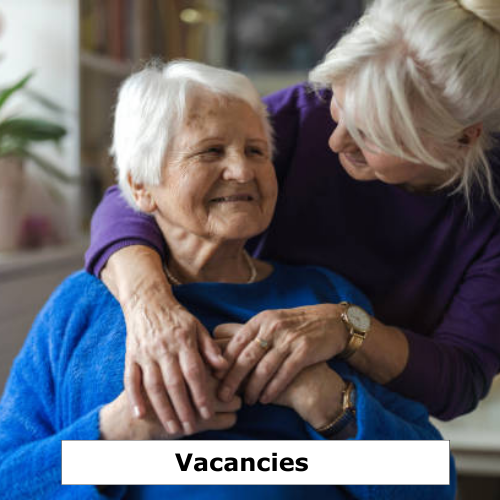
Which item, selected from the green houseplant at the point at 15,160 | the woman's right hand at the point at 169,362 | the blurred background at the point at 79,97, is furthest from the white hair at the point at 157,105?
the green houseplant at the point at 15,160

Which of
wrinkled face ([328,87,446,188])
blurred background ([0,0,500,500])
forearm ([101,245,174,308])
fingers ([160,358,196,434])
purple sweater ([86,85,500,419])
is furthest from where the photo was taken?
blurred background ([0,0,500,500])

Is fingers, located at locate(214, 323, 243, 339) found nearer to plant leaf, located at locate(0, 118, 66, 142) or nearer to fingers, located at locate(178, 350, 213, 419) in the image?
fingers, located at locate(178, 350, 213, 419)

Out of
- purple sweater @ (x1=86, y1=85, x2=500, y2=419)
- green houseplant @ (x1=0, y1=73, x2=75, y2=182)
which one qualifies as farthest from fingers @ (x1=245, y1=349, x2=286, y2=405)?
green houseplant @ (x1=0, y1=73, x2=75, y2=182)

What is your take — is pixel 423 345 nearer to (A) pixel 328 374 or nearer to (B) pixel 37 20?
(A) pixel 328 374

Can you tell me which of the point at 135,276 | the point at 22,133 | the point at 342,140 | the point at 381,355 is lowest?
the point at 22,133

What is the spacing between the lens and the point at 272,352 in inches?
43.1

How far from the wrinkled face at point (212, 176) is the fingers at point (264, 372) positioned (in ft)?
0.87

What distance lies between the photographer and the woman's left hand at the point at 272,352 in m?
1.09

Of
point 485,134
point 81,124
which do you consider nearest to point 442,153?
point 485,134

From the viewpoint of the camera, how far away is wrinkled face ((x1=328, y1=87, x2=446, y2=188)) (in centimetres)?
125

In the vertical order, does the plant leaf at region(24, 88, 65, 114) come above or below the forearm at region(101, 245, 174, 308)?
below

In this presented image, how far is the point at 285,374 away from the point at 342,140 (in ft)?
1.65

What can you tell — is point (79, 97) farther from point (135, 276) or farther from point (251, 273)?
point (135, 276)

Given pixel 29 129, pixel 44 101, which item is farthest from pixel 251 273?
pixel 44 101
